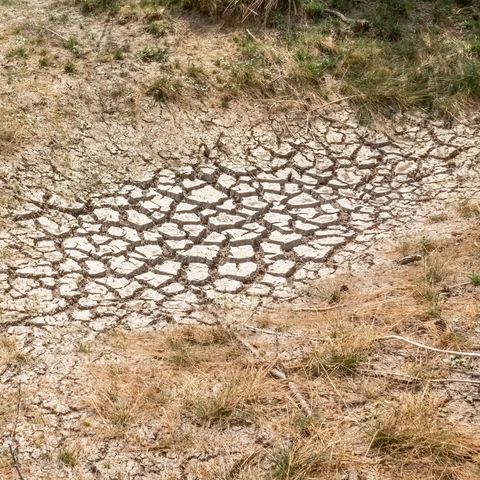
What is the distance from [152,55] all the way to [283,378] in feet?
11.1

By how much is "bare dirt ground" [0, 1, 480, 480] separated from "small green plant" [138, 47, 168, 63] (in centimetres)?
7

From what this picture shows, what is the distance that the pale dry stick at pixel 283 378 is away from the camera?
367cm

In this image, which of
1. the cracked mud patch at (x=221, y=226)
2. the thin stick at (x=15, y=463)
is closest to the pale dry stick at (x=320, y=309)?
the cracked mud patch at (x=221, y=226)

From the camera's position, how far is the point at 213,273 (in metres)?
4.81

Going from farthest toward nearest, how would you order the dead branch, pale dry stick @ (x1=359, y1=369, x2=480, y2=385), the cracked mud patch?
the dead branch < the cracked mud patch < pale dry stick @ (x1=359, y1=369, x2=480, y2=385)

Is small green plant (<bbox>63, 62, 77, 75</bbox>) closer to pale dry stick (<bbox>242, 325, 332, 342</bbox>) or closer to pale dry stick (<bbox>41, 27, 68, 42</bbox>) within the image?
pale dry stick (<bbox>41, 27, 68, 42</bbox>)

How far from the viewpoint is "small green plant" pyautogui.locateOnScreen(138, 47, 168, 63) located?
21.0 ft

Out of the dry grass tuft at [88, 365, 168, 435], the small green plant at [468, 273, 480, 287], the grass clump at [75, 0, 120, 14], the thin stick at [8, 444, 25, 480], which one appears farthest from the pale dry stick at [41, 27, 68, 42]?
the thin stick at [8, 444, 25, 480]

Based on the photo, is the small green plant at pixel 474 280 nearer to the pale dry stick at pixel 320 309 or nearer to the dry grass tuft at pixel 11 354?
the pale dry stick at pixel 320 309

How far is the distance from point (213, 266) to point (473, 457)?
6.62 ft

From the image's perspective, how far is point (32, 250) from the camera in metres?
4.80

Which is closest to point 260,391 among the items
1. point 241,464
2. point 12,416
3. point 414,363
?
point 241,464

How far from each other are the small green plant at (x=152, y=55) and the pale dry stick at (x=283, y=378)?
292 centimetres

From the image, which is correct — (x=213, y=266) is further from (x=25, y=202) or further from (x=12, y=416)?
(x=12, y=416)
